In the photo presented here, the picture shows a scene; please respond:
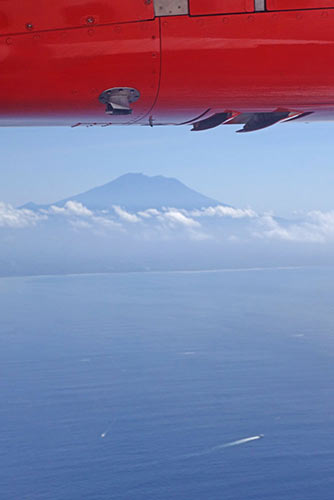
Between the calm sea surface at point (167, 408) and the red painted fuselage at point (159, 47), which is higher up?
the red painted fuselage at point (159, 47)

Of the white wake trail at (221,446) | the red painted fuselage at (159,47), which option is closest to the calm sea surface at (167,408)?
the white wake trail at (221,446)

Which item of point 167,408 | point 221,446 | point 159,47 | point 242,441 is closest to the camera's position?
point 159,47

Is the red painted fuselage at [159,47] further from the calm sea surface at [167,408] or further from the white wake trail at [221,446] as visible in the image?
the white wake trail at [221,446]

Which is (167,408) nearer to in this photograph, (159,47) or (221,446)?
(221,446)

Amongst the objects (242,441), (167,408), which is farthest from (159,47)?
(167,408)

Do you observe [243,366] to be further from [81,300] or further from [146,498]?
[81,300]

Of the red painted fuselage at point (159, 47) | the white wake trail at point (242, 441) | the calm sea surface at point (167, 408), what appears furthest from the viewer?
the white wake trail at point (242, 441)

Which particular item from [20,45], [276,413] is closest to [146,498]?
[276,413]
